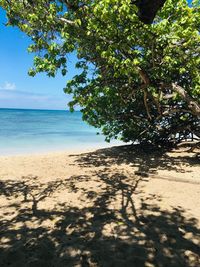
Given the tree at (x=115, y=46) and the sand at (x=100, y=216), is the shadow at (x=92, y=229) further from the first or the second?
the tree at (x=115, y=46)

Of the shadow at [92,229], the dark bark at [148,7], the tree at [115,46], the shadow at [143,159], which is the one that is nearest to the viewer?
the dark bark at [148,7]

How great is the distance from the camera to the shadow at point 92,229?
5.17m

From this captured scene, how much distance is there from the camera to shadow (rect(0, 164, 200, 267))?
17.0 feet

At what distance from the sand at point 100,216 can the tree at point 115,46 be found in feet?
12.8

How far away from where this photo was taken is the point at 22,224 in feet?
21.9

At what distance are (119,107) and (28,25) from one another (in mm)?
7451

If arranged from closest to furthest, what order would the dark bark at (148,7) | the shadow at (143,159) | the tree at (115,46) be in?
the dark bark at (148,7) → the tree at (115,46) → the shadow at (143,159)

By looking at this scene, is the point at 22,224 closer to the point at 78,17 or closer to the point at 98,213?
the point at 98,213

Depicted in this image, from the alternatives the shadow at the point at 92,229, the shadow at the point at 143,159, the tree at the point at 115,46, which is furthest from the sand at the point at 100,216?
the tree at the point at 115,46

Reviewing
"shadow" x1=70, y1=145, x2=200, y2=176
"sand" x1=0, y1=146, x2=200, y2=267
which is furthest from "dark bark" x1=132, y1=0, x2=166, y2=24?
"shadow" x1=70, y1=145, x2=200, y2=176

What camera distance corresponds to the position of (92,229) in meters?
6.40

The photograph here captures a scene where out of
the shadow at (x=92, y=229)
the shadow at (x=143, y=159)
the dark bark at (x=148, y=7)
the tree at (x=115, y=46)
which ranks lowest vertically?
the shadow at (x=92, y=229)

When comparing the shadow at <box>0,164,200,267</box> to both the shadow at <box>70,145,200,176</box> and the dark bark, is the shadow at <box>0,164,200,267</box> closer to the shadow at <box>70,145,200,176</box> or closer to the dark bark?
the shadow at <box>70,145,200,176</box>

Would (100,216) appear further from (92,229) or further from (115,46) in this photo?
(115,46)
